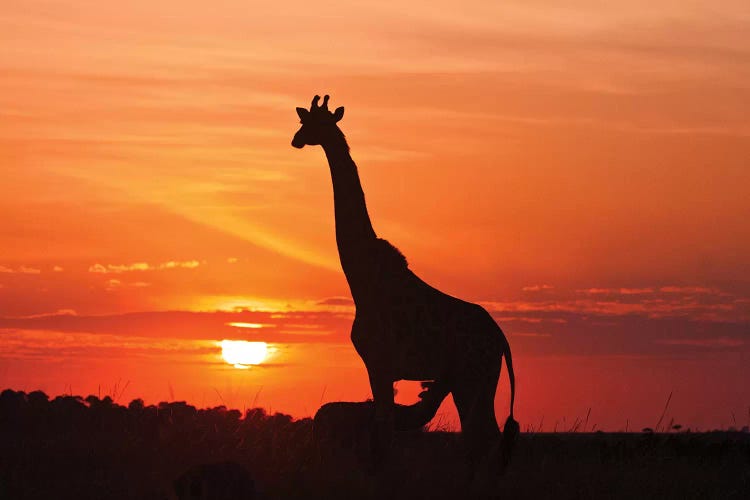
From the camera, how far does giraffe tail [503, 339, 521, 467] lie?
15.8 meters

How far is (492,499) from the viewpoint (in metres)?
14.4

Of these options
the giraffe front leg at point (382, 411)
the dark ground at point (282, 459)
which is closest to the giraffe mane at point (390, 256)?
the giraffe front leg at point (382, 411)

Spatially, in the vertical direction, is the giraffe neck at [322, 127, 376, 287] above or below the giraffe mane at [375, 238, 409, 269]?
above

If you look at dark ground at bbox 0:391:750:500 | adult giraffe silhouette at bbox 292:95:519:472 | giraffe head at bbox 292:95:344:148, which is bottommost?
dark ground at bbox 0:391:750:500

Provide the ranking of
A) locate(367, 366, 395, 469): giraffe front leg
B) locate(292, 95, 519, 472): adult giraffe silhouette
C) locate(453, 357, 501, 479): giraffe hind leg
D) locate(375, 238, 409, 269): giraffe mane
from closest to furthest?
locate(367, 366, 395, 469): giraffe front leg, locate(292, 95, 519, 472): adult giraffe silhouette, locate(453, 357, 501, 479): giraffe hind leg, locate(375, 238, 409, 269): giraffe mane

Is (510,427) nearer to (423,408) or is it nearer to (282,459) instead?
(423,408)

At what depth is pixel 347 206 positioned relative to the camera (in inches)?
638

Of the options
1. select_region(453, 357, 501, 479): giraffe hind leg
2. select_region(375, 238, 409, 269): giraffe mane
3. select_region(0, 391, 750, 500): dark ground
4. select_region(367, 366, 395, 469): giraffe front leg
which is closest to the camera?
select_region(0, 391, 750, 500): dark ground

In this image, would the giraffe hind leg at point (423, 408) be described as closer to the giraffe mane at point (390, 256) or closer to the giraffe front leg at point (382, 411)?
the giraffe front leg at point (382, 411)

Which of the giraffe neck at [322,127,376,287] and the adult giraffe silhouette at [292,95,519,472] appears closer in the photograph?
the adult giraffe silhouette at [292,95,519,472]

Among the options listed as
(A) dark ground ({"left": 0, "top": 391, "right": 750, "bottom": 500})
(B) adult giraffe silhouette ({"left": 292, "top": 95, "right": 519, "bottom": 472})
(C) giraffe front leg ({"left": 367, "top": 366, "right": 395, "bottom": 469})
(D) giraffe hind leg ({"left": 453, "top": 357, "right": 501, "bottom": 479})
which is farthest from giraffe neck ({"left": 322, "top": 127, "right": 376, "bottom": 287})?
(A) dark ground ({"left": 0, "top": 391, "right": 750, "bottom": 500})

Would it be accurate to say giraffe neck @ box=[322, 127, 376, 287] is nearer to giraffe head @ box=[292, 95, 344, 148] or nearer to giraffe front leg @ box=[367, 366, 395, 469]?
giraffe head @ box=[292, 95, 344, 148]

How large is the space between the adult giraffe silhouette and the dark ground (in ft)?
2.07

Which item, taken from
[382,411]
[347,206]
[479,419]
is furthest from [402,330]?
[347,206]
